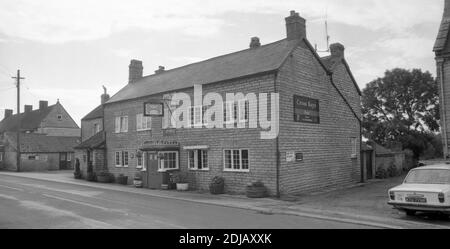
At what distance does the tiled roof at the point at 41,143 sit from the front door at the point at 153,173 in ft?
94.3

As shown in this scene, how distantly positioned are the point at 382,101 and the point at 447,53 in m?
32.4

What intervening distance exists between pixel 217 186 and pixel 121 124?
13.1 meters

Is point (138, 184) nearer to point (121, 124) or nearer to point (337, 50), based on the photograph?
point (121, 124)

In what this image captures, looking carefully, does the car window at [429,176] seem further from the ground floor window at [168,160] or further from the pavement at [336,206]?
the ground floor window at [168,160]

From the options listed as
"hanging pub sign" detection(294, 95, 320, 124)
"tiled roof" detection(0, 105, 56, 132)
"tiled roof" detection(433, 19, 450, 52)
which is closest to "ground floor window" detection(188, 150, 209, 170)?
"hanging pub sign" detection(294, 95, 320, 124)

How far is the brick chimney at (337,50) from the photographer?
27.7 metres

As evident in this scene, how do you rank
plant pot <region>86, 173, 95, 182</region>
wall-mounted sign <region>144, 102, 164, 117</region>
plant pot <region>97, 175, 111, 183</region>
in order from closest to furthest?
wall-mounted sign <region>144, 102, 164, 117</region>
plant pot <region>97, 175, 111, 183</region>
plant pot <region>86, 173, 95, 182</region>

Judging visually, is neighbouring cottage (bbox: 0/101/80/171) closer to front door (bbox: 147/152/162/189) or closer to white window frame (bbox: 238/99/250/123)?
front door (bbox: 147/152/162/189)

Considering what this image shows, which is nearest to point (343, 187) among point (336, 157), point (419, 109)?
point (336, 157)

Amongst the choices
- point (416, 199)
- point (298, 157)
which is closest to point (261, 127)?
point (298, 157)

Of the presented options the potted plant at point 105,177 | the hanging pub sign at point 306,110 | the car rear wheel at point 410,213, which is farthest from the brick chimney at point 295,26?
the potted plant at point 105,177

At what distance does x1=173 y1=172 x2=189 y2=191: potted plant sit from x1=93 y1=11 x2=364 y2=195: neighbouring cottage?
398 millimetres

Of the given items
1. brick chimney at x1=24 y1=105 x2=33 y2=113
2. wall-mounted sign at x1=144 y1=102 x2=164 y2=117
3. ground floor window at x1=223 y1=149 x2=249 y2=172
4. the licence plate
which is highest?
brick chimney at x1=24 y1=105 x2=33 y2=113

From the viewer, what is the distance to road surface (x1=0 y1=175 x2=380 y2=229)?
12.3 meters
